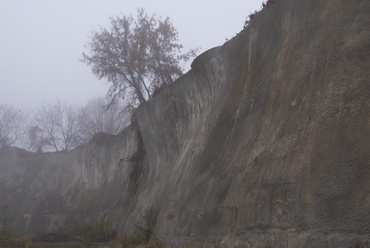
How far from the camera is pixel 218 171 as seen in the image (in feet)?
28.9

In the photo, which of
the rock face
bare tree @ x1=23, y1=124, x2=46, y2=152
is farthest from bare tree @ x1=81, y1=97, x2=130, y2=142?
the rock face

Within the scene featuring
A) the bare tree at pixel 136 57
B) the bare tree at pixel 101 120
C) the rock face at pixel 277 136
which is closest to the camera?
the rock face at pixel 277 136

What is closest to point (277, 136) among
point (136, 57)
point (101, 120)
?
point (136, 57)

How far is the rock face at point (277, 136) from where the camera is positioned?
509cm

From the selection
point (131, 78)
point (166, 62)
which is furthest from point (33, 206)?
point (166, 62)

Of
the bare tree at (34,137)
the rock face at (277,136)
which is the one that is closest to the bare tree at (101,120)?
the bare tree at (34,137)

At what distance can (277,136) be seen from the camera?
22.5 ft

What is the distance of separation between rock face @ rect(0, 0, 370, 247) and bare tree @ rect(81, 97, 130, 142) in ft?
100

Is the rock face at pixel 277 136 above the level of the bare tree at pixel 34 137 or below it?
below

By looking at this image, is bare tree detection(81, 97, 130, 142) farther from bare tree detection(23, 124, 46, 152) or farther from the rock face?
the rock face

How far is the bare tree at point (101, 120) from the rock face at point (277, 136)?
30605mm

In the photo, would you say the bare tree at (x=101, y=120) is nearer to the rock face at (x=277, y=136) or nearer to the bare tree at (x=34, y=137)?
the bare tree at (x=34, y=137)

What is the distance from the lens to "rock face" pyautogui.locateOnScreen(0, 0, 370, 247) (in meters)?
5.09

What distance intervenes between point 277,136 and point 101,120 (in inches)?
1722
